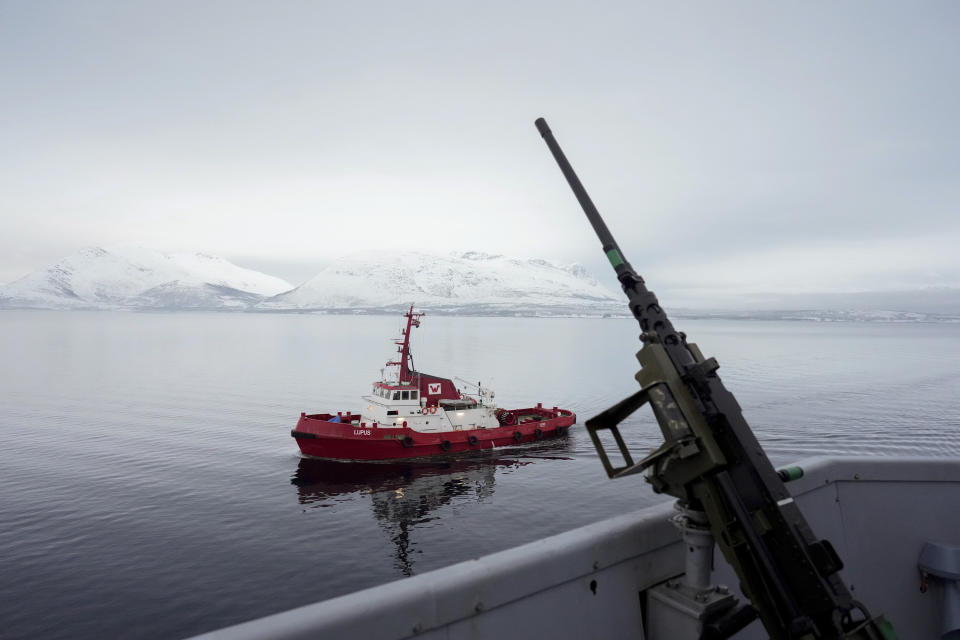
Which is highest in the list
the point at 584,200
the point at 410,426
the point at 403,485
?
the point at 584,200

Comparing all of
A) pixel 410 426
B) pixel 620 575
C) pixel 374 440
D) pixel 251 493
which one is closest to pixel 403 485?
pixel 374 440

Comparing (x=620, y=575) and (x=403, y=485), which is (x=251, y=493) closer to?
(x=403, y=485)

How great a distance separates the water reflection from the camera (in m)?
24.5

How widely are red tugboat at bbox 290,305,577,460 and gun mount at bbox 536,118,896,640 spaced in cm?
2838

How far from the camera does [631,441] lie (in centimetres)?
3609

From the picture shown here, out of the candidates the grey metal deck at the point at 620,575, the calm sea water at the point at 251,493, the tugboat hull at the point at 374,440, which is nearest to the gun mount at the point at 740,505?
the grey metal deck at the point at 620,575

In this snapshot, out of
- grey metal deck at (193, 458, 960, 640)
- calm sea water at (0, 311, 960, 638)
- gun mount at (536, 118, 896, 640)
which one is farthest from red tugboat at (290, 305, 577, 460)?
gun mount at (536, 118, 896, 640)

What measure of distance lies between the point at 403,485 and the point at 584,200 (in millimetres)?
25859

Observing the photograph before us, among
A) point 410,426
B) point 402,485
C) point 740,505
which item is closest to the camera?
point 740,505

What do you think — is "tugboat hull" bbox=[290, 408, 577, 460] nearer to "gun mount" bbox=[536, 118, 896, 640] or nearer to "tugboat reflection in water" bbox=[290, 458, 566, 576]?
"tugboat reflection in water" bbox=[290, 458, 566, 576]

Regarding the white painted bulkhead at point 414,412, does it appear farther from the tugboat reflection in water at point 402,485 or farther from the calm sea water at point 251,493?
the calm sea water at point 251,493

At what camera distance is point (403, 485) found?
28781mm

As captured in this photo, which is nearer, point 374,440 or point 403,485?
point 403,485

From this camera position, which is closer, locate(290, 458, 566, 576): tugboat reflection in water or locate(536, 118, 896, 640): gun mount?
locate(536, 118, 896, 640): gun mount
